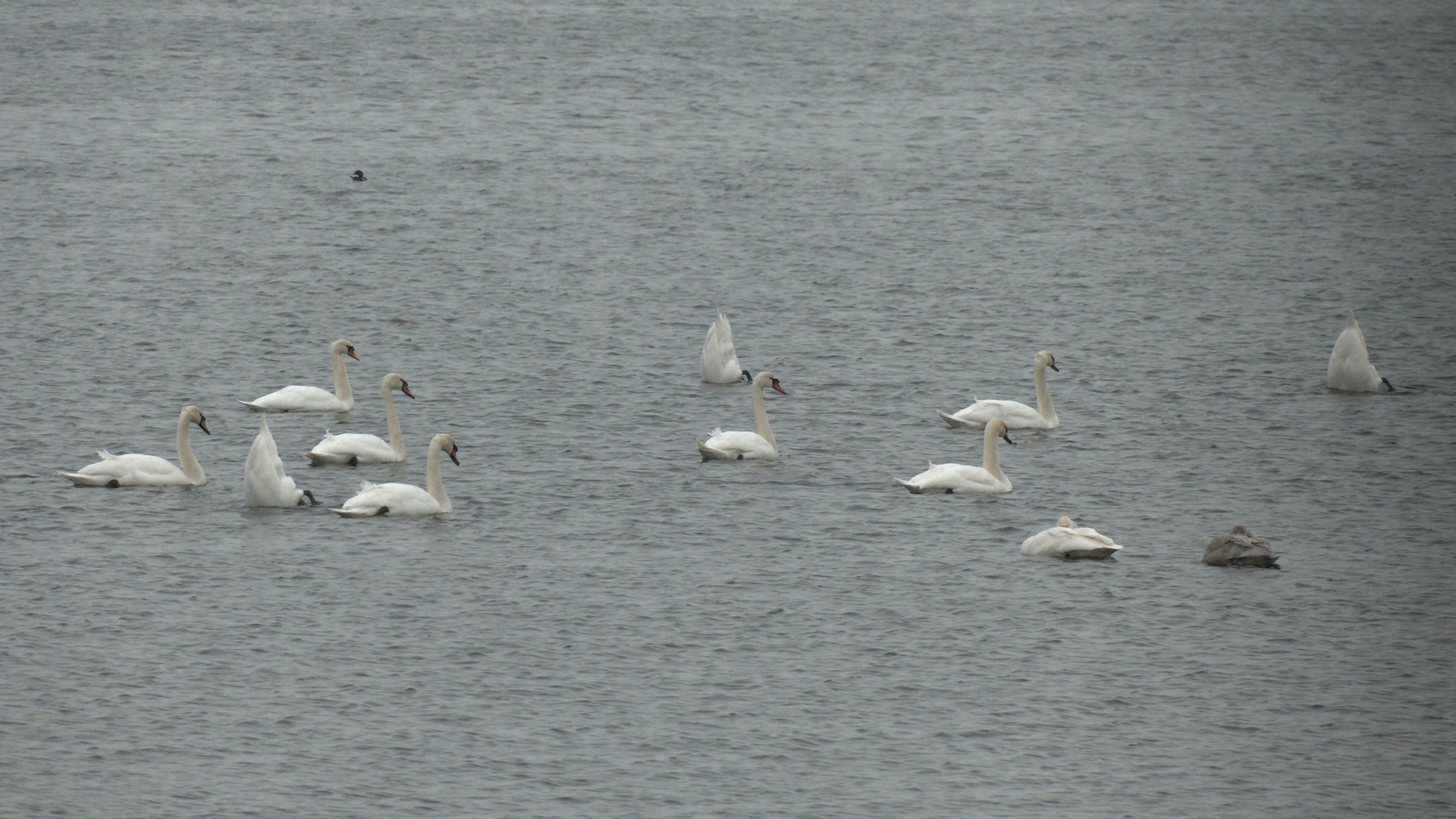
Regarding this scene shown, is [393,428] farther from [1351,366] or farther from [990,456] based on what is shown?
[1351,366]

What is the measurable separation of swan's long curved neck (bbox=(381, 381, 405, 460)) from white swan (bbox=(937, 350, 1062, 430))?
6.11 metres

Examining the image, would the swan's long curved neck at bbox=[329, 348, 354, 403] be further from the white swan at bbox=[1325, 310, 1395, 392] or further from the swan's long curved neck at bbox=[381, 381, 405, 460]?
the white swan at bbox=[1325, 310, 1395, 392]

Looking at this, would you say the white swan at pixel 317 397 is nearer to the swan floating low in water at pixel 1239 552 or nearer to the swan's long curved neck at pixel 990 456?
the swan's long curved neck at pixel 990 456

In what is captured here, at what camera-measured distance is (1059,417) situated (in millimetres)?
24125

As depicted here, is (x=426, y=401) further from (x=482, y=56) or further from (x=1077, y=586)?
(x=482, y=56)

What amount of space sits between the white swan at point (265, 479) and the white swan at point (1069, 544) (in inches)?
279

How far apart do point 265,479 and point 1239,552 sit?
912 cm

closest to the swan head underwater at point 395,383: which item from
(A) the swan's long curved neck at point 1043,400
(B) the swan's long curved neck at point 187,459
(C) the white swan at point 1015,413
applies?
(B) the swan's long curved neck at point 187,459

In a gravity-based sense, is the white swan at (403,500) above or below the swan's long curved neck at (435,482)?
below

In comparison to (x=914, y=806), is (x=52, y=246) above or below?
above

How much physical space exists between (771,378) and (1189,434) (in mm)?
4769

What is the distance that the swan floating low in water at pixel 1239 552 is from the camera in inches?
719

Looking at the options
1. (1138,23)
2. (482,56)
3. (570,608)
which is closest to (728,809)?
(570,608)

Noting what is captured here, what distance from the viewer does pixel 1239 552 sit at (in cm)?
1825
